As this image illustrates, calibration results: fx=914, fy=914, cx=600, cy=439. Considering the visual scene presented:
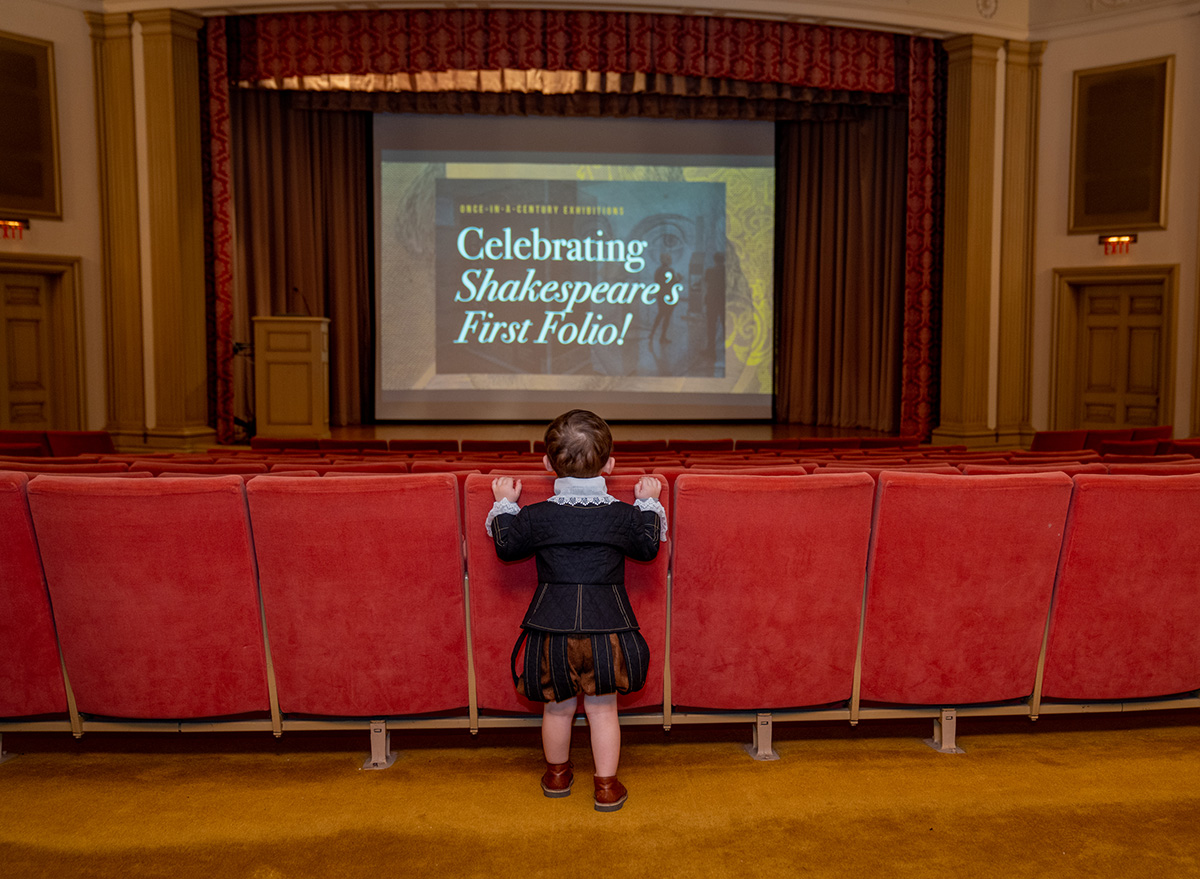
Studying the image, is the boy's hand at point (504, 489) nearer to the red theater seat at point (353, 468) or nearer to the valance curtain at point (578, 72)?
the red theater seat at point (353, 468)

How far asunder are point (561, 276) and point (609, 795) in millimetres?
8684

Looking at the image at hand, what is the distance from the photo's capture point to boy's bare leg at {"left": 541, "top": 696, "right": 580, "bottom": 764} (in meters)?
2.05

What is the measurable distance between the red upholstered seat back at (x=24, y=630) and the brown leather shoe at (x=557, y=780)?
3.88ft

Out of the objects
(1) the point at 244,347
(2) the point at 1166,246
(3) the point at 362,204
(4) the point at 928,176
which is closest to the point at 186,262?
(1) the point at 244,347

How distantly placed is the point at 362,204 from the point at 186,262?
3013mm

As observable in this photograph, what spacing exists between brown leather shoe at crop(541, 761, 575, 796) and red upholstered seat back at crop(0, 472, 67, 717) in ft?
3.88

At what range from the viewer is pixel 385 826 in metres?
1.91

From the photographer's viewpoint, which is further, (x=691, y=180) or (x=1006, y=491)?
(x=691, y=180)

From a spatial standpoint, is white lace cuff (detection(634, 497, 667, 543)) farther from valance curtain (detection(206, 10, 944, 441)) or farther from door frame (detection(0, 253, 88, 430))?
door frame (detection(0, 253, 88, 430))

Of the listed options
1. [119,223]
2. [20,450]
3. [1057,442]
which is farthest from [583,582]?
[119,223]

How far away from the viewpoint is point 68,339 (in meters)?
7.94

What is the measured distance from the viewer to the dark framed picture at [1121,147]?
798 cm

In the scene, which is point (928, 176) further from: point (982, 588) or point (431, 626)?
point (431, 626)

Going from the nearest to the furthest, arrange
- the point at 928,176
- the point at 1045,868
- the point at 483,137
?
the point at 1045,868 < the point at 928,176 < the point at 483,137
